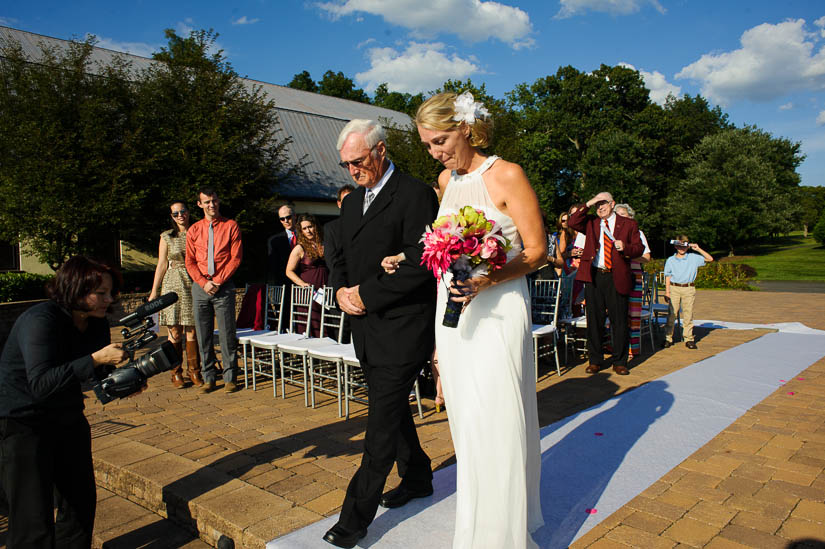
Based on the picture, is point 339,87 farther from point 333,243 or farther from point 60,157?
point 333,243

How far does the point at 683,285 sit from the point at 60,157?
41.7 ft

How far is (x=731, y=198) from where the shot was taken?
3512cm

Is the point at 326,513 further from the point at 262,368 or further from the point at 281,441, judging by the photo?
the point at 262,368

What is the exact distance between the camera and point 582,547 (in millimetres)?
2758

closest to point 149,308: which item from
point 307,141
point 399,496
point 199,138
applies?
point 399,496

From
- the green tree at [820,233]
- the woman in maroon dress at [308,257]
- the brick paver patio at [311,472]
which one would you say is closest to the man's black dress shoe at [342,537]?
the brick paver patio at [311,472]

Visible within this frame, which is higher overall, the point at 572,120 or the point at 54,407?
the point at 572,120

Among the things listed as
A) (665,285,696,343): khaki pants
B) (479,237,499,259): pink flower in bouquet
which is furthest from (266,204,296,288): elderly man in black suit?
(665,285,696,343): khaki pants

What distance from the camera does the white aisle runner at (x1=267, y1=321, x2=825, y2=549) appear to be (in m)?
2.93

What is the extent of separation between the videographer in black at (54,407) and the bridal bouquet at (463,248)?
1.48 meters

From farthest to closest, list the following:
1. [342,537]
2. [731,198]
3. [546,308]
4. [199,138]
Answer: [731,198] → [199,138] → [546,308] → [342,537]

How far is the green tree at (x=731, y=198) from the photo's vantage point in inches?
1377

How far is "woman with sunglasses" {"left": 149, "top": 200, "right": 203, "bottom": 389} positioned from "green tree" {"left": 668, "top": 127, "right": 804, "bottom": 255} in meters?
35.3

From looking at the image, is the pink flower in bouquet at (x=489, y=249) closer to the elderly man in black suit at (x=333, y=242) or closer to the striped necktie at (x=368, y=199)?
the striped necktie at (x=368, y=199)
